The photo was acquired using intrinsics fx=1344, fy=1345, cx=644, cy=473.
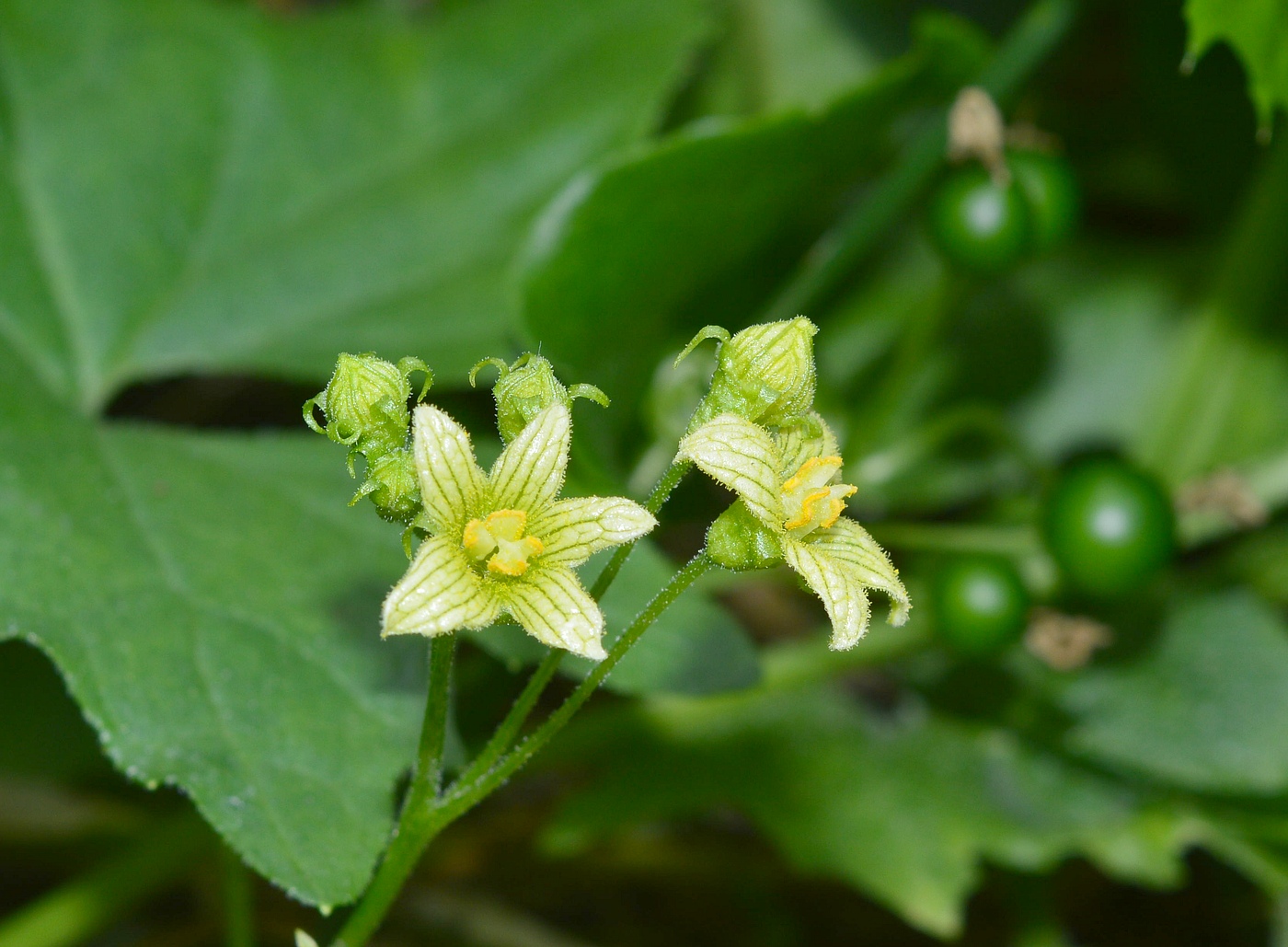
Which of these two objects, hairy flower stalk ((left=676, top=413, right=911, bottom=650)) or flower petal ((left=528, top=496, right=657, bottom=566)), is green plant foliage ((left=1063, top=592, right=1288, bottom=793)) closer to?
hairy flower stalk ((left=676, top=413, right=911, bottom=650))

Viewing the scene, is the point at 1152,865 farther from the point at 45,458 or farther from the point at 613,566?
the point at 45,458

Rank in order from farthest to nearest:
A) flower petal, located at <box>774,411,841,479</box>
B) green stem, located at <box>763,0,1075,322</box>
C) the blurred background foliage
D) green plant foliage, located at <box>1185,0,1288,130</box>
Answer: green stem, located at <box>763,0,1075,322</box> → the blurred background foliage → green plant foliage, located at <box>1185,0,1288,130</box> → flower petal, located at <box>774,411,841,479</box>

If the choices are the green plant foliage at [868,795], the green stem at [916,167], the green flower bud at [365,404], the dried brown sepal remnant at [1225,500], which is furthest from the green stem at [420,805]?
the dried brown sepal remnant at [1225,500]

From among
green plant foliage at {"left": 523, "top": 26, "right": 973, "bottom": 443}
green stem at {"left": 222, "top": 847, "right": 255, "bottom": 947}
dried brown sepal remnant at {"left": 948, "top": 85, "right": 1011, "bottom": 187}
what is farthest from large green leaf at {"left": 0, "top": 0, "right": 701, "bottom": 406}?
green stem at {"left": 222, "top": 847, "right": 255, "bottom": 947}

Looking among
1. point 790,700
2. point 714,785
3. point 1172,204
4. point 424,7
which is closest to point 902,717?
point 790,700

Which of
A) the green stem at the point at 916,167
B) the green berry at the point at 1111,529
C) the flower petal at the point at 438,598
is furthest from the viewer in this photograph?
the green stem at the point at 916,167

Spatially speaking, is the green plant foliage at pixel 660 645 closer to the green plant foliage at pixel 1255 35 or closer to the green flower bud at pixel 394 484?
the green flower bud at pixel 394 484

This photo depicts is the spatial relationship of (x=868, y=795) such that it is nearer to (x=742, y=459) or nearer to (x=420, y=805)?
(x=420, y=805)

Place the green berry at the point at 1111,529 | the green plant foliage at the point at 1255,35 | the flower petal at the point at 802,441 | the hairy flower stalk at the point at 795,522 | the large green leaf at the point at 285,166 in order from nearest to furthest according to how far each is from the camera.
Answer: the hairy flower stalk at the point at 795,522 < the flower petal at the point at 802,441 < the green plant foliage at the point at 1255,35 < the green berry at the point at 1111,529 < the large green leaf at the point at 285,166
